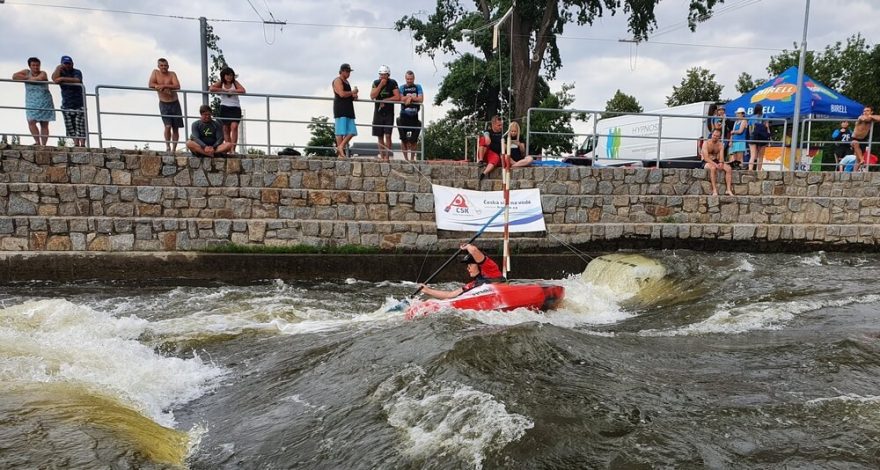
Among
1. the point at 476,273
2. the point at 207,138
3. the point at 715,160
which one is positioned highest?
the point at 207,138

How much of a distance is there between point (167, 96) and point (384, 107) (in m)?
4.01

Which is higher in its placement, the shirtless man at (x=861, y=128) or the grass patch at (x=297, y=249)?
the shirtless man at (x=861, y=128)

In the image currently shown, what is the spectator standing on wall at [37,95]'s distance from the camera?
10484 mm

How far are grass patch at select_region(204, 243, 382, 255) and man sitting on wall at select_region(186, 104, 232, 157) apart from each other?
1762 mm

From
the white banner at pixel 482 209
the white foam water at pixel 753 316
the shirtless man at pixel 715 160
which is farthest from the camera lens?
the shirtless man at pixel 715 160

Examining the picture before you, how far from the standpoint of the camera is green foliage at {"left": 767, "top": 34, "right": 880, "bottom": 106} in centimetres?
2991

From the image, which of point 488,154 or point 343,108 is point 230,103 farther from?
point 488,154

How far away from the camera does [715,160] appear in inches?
487

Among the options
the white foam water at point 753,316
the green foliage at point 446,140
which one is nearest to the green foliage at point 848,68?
the green foliage at point 446,140

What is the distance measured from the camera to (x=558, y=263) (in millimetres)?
11352

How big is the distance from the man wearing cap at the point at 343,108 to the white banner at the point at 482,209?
1.98 metres

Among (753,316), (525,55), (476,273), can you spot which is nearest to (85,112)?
(476,273)

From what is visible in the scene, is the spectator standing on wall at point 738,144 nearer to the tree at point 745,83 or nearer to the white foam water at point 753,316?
the white foam water at point 753,316

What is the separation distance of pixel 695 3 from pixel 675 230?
1395 cm
